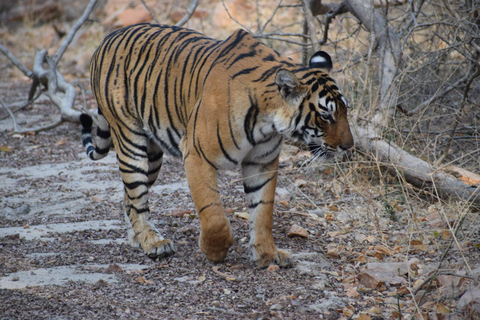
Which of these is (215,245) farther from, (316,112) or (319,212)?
(319,212)

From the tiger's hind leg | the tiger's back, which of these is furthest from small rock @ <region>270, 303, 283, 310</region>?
the tiger's back

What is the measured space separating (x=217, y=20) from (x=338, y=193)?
7455 millimetres

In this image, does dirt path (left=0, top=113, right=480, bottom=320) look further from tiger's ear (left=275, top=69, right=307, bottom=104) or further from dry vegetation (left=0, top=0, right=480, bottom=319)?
tiger's ear (left=275, top=69, right=307, bottom=104)

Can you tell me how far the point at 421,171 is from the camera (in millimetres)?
3844

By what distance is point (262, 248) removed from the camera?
3.62 m

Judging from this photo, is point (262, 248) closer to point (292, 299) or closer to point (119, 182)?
point (292, 299)

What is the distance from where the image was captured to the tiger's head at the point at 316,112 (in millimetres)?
3219

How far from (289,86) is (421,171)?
1.32 metres

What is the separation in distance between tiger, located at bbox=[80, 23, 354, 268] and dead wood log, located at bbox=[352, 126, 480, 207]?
0.86 metres

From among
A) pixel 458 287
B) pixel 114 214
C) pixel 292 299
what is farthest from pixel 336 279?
pixel 114 214

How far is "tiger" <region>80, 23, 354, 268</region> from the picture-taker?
10.7 feet

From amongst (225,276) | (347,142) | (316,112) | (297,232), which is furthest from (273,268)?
(316,112)

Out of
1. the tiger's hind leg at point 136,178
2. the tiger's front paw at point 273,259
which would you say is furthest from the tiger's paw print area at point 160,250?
the tiger's front paw at point 273,259

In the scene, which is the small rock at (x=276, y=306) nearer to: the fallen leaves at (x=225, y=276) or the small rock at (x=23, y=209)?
the fallen leaves at (x=225, y=276)
